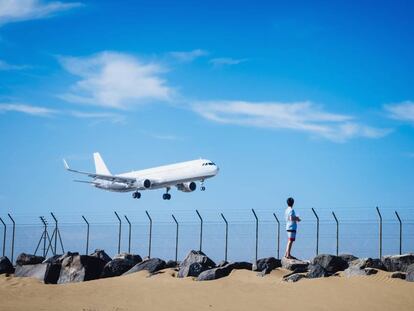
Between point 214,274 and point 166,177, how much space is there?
147 feet

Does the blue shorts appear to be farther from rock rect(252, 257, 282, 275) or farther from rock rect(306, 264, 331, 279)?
rock rect(306, 264, 331, 279)

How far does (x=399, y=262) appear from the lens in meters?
15.8

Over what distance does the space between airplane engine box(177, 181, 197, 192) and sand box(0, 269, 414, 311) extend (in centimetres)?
4267

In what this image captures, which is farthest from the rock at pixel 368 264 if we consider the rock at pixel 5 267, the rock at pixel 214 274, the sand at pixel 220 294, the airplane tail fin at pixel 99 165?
the airplane tail fin at pixel 99 165

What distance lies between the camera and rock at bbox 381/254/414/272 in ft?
51.7

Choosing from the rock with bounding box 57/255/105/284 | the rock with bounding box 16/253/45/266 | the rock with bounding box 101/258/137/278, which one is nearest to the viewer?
the rock with bounding box 57/255/105/284

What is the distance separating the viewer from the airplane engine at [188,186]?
60781 mm

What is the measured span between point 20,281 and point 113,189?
50951 millimetres

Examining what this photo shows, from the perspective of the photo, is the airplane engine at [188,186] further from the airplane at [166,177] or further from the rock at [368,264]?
the rock at [368,264]

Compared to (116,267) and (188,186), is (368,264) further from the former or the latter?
(188,186)

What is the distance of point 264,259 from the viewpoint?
54.8 ft

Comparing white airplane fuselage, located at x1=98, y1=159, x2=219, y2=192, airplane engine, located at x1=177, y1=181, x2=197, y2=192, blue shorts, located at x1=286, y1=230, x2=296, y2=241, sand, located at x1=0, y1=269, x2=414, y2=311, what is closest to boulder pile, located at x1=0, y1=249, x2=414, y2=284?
sand, located at x1=0, y1=269, x2=414, y2=311

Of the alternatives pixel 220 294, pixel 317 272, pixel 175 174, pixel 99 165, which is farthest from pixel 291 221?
pixel 99 165

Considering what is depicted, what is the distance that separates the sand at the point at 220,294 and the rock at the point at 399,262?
116 cm
